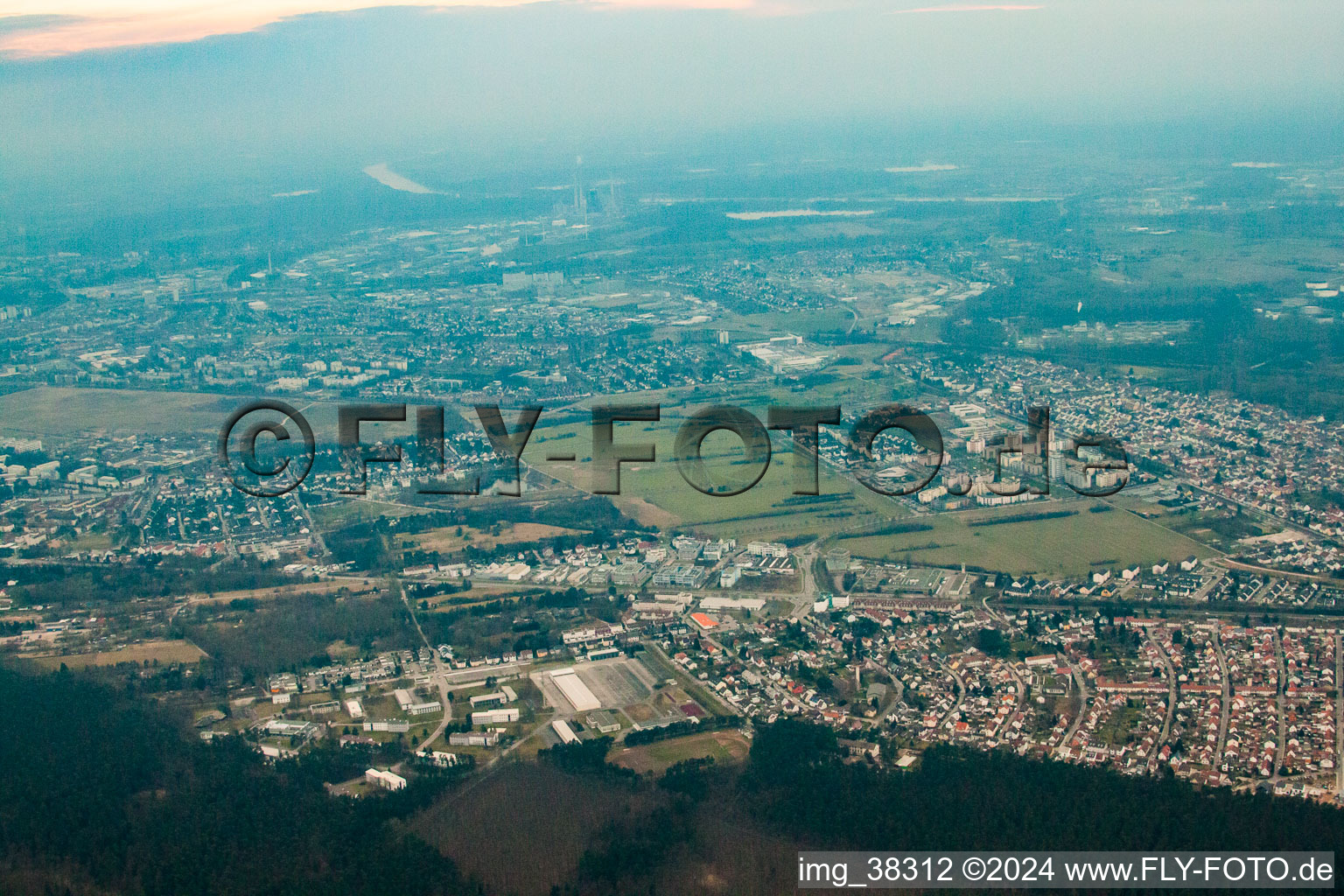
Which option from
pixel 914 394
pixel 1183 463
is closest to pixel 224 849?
pixel 1183 463

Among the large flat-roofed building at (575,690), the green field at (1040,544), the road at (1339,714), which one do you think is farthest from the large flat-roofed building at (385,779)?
the road at (1339,714)

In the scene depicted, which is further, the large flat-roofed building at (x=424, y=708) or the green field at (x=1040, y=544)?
the green field at (x=1040, y=544)

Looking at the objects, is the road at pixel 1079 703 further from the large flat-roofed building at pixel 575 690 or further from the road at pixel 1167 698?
the large flat-roofed building at pixel 575 690

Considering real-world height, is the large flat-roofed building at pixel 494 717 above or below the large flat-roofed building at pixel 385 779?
above

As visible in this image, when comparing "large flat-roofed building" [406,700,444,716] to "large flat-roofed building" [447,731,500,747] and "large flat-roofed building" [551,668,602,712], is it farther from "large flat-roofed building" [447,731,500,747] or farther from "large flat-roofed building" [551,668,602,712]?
"large flat-roofed building" [551,668,602,712]

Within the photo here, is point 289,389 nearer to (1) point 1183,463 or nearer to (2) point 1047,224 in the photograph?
(1) point 1183,463

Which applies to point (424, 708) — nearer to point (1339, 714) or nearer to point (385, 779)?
point (385, 779)

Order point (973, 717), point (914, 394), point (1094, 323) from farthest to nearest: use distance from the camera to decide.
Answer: point (1094, 323) < point (914, 394) < point (973, 717)

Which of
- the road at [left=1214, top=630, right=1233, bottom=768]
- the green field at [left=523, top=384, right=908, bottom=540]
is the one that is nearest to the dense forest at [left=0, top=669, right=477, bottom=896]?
the road at [left=1214, top=630, right=1233, bottom=768]
